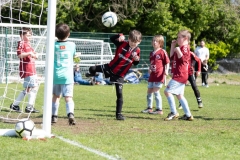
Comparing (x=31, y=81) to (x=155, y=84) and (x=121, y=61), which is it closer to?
(x=121, y=61)

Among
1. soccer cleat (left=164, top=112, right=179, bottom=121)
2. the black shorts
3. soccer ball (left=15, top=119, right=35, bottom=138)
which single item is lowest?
soccer cleat (left=164, top=112, right=179, bottom=121)

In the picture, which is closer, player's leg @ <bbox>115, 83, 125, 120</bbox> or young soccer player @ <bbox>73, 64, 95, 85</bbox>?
player's leg @ <bbox>115, 83, 125, 120</bbox>

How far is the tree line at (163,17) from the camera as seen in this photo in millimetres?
28406

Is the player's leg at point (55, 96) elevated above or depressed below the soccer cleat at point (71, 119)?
above

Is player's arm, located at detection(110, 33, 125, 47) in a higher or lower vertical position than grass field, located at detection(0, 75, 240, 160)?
higher

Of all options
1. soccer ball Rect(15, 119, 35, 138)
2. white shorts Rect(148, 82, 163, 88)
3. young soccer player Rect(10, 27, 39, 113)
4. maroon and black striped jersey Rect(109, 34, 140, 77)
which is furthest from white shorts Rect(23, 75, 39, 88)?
soccer ball Rect(15, 119, 35, 138)

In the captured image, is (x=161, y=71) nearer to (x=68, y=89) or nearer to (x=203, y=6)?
(x=68, y=89)

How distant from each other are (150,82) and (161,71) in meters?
0.36

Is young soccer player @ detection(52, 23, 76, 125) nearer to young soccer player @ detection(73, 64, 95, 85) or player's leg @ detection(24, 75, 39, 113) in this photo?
player's leg @ detection(24, 75, 39, 113)

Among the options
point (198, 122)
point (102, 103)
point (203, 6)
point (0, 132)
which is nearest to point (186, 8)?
point (203, 6)

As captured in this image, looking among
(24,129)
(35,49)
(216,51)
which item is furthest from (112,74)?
(216,51)

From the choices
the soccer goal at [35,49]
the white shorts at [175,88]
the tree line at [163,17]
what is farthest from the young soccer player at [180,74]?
the tree line at [163,17]

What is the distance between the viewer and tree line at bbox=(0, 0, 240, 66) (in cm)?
2841

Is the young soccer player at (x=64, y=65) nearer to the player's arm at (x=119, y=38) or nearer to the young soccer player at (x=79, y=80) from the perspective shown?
the player's arm at (x=119, y=38)
